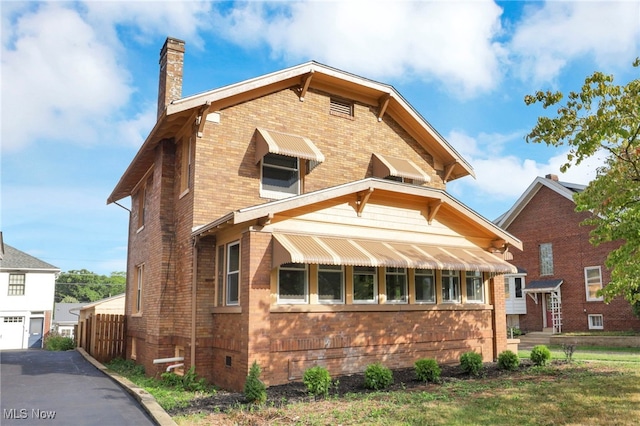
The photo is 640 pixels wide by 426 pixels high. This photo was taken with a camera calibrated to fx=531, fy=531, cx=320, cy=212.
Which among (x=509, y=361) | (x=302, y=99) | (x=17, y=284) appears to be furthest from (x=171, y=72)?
(x=17, y=284)

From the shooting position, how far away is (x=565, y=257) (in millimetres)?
32531

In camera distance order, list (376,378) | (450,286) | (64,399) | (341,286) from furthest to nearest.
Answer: (450,286) → (341,286) → (376,378) → (64,399)

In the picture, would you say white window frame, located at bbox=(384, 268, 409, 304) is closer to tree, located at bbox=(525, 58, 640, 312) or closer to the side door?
tree, located at bbox=(525, 58, 640, 312)

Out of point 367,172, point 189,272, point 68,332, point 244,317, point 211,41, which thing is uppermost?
point 211,41

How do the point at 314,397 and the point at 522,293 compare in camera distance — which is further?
the point at 522,293

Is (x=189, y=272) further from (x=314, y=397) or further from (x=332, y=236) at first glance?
(x=314, y=397)

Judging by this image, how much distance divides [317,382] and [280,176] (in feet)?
20.7

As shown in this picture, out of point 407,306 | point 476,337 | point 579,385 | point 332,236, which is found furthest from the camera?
point 476,337

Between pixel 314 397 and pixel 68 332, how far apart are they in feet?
175

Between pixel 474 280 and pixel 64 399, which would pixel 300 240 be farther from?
pixel 474 280

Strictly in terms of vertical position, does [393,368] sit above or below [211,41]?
below

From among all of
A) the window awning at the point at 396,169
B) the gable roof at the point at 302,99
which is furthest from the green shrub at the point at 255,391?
the window awning at the point at 396,169

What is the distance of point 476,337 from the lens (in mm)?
15961

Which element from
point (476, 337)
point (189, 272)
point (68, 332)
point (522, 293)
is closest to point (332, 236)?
point (189, 272)
